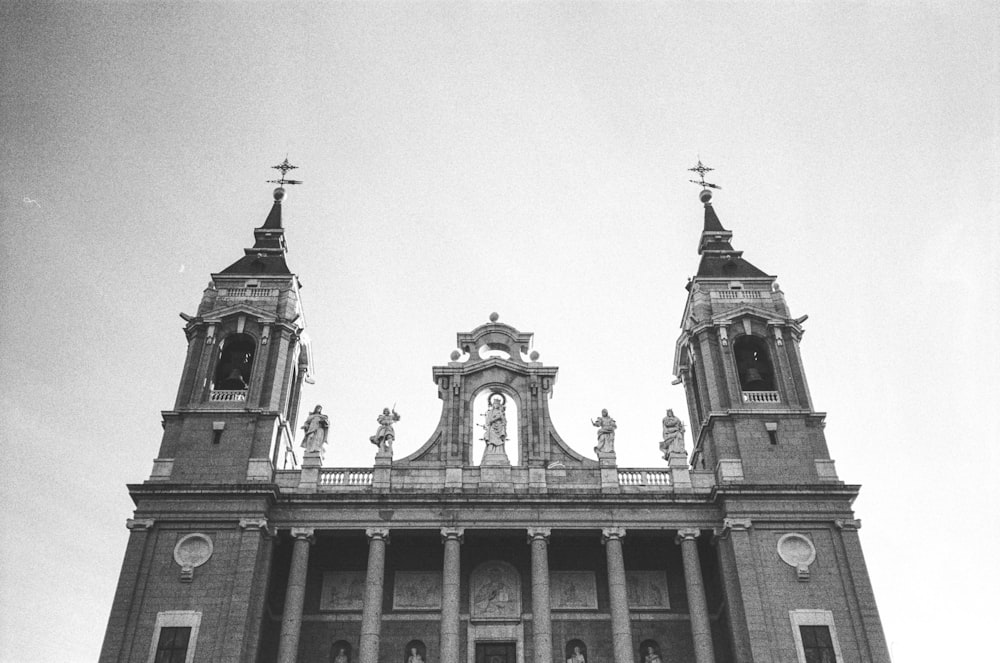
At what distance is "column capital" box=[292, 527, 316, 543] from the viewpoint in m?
31.8

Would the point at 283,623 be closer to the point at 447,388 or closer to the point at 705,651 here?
the point at 447,388

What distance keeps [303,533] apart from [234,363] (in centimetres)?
824

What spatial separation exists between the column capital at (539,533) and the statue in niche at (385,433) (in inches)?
227

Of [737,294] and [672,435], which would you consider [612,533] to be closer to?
[672,435]

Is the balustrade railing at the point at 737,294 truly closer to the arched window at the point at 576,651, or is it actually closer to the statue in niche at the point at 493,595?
the statue in niche at the point at 493,595

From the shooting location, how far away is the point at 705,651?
29531 mm

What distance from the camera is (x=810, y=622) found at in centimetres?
2998

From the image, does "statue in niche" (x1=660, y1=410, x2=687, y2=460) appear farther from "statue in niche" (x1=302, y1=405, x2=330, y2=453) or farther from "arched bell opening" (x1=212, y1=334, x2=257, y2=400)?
"arched bell opening" (x1=212, y1=334, x2=257, y2=400)

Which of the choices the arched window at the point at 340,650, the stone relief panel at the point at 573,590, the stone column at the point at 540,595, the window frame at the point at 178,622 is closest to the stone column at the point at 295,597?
the arched window at the point at 340,650

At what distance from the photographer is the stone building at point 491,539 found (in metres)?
30.0

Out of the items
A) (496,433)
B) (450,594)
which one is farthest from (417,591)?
(496,433)

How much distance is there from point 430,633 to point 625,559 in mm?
6922

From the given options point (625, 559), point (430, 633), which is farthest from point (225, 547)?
point (625, 559)

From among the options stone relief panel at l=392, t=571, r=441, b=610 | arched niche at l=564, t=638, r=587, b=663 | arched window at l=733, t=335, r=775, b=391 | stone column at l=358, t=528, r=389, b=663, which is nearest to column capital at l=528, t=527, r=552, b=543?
arched niche at l=564, t=638, r=587, b=663
